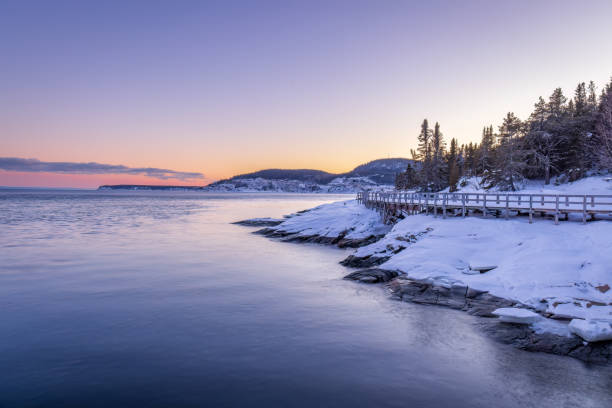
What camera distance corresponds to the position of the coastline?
9.70 meters

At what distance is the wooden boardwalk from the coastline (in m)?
1.48

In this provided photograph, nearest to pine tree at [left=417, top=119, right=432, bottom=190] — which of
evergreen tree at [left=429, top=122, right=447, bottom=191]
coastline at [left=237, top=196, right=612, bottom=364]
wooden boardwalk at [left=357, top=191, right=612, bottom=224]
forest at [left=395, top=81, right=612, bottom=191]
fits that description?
evergreen tree at [left=429, top=122, right=447, bottom=191]

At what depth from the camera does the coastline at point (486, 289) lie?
9.70 meters

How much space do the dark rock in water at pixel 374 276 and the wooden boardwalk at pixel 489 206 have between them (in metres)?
8.29

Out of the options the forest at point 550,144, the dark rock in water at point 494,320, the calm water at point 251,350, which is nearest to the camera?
the calm water at point 251,350

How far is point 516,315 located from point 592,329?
1.81 metres

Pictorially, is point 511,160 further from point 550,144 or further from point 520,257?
point 520,257

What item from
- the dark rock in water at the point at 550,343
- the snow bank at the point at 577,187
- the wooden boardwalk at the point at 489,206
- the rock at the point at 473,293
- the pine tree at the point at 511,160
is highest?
the pine tree at the point at 511,160

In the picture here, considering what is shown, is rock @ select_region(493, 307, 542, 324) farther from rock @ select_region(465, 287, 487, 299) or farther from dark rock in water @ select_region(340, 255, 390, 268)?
dark rock in water @ select_region(340, 255, 390, 268)

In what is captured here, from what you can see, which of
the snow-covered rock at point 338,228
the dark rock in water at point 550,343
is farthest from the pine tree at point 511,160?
the dark rock in water at point 550,343

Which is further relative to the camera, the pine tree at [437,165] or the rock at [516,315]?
the pine tree at [437,165]

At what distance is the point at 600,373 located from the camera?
8.18m

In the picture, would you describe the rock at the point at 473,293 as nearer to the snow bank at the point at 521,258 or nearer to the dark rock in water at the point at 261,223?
the snow bank at the point at 521,258

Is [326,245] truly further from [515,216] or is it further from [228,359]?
[228,359]
